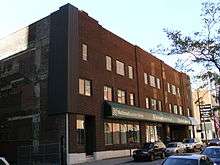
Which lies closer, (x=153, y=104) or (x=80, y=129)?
(x=80, y=129)

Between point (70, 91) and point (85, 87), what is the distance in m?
3.06

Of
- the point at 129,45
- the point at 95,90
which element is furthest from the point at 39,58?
the point at 129,45

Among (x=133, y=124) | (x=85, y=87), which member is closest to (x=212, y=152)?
(x=85, y=87)

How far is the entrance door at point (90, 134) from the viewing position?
34.3m

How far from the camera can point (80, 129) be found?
3284 centimetres

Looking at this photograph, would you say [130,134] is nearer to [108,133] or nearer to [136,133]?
[136,133]

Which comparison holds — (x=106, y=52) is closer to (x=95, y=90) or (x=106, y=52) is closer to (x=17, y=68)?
(x=95, y=90)

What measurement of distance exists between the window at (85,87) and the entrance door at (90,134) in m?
2.38

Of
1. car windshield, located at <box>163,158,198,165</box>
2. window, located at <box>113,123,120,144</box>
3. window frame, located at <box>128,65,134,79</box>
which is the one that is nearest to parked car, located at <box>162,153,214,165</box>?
car windshield, located at <box>163,158,198,165</box>

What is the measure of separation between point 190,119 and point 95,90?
30642mm

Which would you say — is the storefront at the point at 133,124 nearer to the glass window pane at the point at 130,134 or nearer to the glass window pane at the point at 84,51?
the glass window pane at the point at 130,134

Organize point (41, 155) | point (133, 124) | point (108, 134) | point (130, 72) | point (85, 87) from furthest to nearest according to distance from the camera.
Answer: point (130, 72) → point (133, 124) → point (108, 134) → point (85, 87) → point (41, 155)

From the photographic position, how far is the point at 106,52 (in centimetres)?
3947

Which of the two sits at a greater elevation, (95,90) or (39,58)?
(39,58)
